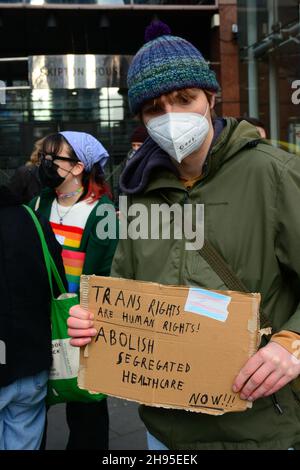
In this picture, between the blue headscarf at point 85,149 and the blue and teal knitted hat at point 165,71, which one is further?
the blue headscarf at point 85,149

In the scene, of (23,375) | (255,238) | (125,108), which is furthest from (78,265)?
(125,108)

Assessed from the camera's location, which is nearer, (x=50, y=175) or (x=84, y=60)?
(x=50, y=175)

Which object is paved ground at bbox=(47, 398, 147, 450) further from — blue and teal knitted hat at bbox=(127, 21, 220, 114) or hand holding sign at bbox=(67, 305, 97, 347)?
blue and teal knitted hat at bbox=(127, 21, 220, 114)

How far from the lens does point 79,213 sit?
10.6 feet

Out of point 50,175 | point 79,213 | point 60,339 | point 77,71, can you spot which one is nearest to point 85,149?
point 50,175

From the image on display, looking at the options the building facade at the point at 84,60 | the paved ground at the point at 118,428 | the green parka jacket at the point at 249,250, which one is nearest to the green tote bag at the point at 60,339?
the green parka jacket at the point at 249,250

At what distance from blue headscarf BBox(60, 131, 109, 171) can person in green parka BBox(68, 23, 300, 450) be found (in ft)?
5.55

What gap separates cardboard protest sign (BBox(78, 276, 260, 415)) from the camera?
145 cm

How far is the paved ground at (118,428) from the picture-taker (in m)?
3.67

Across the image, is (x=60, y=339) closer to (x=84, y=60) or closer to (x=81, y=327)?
(x=81, y=327)

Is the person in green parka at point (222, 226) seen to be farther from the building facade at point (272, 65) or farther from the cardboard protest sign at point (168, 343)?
the building facade at point (272, 65)

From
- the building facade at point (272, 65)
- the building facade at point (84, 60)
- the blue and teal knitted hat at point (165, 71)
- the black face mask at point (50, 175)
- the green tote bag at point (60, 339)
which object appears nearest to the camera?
the blue and teal knitted hat at point (165, 71)

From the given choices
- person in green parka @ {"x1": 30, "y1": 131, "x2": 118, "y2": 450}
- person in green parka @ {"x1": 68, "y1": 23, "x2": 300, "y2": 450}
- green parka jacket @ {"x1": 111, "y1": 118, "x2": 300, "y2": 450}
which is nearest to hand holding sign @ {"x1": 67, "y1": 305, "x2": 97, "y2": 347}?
person in green parka @ {"x1": 68, "y1": 23, "x2": 300, "y2": 450}

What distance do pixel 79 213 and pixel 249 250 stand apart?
73.2 inches
